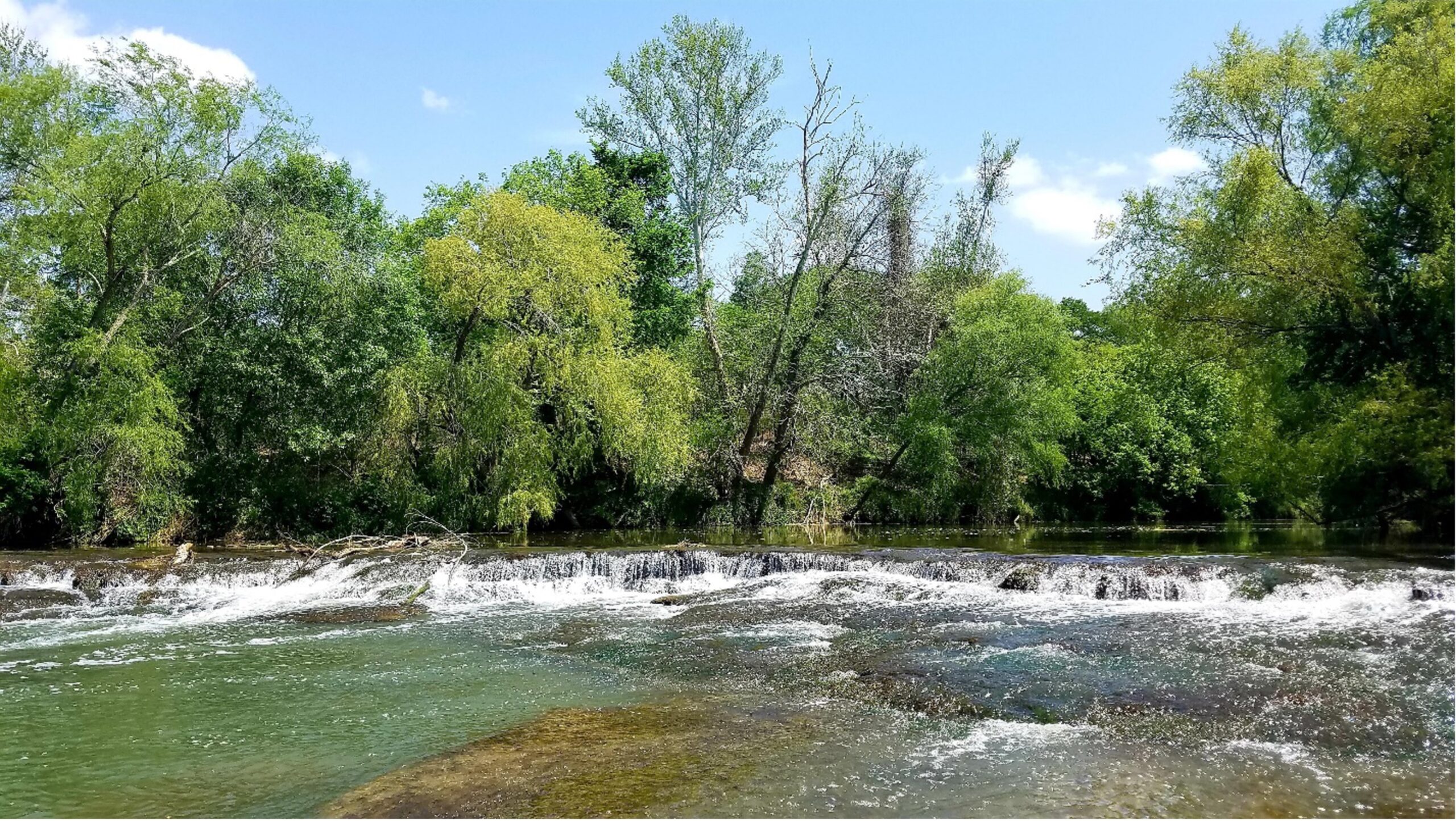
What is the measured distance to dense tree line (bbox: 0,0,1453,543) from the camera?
17.9 m

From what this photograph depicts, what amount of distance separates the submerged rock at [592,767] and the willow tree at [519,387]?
47.1 ft

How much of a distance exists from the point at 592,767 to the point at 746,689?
94.9 inches

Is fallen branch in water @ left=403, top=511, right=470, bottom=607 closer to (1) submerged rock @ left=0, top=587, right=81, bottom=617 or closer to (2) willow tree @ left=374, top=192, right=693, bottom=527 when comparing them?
(2) willow tree @ left=374, top=192, right=693, bottom=527

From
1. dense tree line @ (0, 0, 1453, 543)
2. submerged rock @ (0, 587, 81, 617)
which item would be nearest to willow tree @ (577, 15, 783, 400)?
dense tree line @ (0, 0, 1453, 543)

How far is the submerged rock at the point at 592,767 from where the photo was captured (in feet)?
17.3

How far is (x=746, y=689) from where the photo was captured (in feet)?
26.5

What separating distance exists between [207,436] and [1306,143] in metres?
27.3

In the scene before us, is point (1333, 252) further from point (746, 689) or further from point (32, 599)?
point (32, 599)

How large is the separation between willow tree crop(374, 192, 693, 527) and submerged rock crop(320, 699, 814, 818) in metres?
14.4

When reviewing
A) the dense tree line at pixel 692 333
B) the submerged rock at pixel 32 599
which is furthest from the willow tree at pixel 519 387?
the submerged rock at pixel 32 599

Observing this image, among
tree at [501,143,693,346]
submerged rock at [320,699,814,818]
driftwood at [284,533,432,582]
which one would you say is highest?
tree at [501,143,693,346]

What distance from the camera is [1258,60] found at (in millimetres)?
20203

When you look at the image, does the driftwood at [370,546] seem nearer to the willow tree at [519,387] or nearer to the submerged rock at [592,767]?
the willow tree at [519,387]

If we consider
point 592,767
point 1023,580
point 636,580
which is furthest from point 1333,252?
point 592,767
